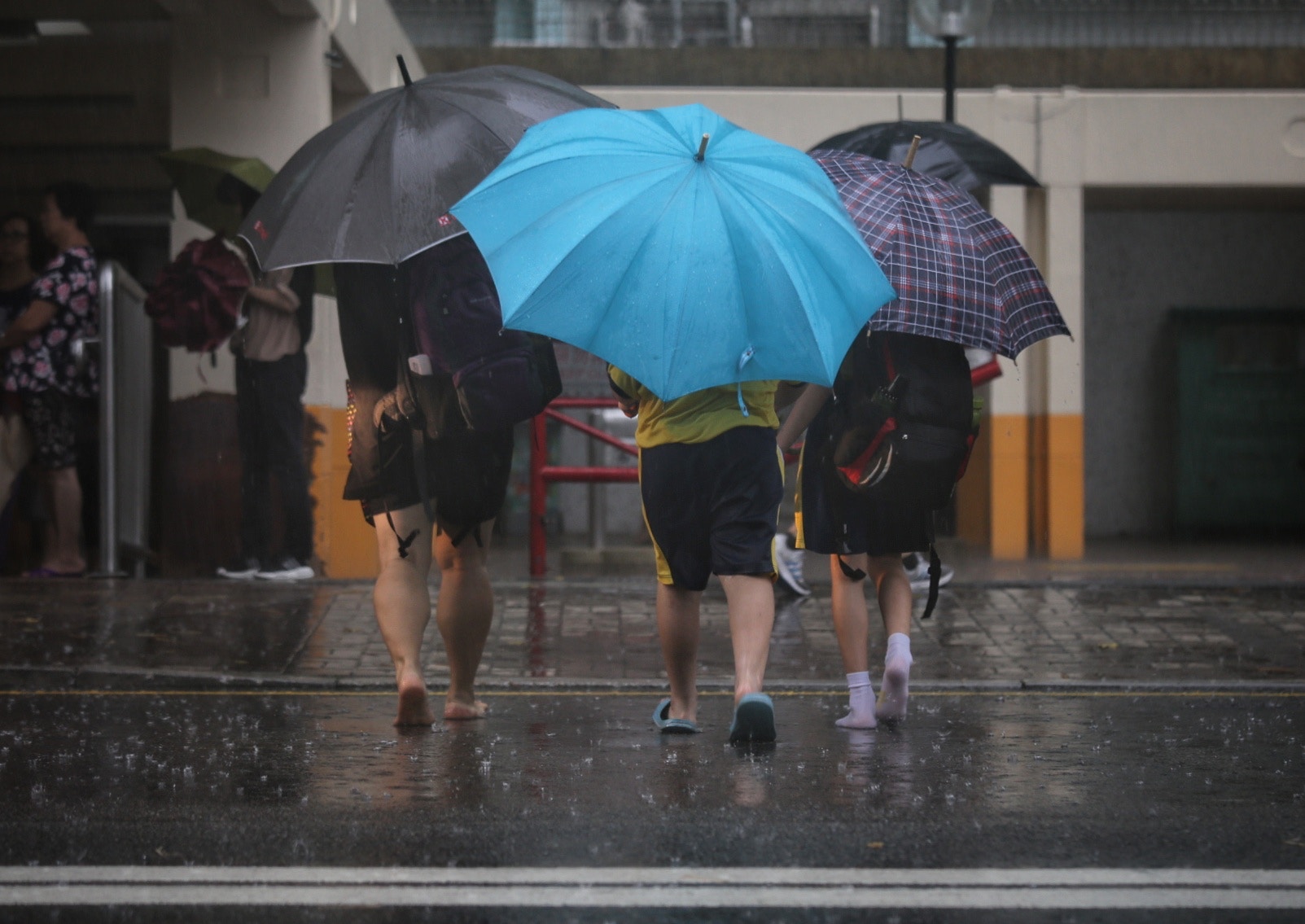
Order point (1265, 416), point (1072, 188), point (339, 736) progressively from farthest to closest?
point (1265, 416) → point (1072, 188) → point (339, 736)

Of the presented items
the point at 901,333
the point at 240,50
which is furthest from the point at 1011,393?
the point at 901,333

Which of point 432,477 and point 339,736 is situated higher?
point 432,477

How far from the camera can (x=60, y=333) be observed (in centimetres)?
1012

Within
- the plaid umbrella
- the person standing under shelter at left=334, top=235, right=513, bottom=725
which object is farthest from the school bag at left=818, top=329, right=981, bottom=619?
the person standing under shelter at left=334, top=235, right=513, bottom=725

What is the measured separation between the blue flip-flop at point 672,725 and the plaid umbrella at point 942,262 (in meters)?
1.42

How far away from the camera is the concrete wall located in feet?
54.4

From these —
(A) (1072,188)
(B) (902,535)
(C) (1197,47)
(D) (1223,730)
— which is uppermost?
(C) (1197,47)

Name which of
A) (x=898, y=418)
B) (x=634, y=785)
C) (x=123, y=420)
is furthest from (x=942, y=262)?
(x=123, y=420)

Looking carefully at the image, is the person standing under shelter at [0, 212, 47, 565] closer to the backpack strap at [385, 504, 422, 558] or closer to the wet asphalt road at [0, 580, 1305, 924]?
the wet asphalt road at [0, 580, 1305, 924]

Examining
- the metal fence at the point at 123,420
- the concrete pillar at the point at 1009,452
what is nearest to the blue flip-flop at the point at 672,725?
the metal fence at the point at 123,420

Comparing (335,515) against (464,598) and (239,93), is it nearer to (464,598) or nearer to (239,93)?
(239,93)

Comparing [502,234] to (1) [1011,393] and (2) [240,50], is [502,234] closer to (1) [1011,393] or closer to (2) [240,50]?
(2) [240,50]

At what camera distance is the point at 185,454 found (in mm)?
11086

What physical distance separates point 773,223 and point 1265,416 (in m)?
12.1
